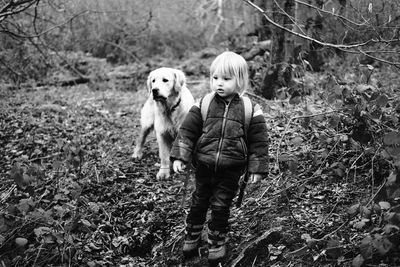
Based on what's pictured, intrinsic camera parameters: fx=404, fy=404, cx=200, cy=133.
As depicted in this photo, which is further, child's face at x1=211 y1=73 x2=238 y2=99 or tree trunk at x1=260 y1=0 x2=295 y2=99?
tree trunk at x1=260 y1=0 x2=295 y2=99

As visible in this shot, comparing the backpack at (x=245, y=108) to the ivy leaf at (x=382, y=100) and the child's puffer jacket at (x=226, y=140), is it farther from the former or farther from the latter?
the ivy leaf at (x=382, y=100)

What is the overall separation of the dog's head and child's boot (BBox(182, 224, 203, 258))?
7.10 feet

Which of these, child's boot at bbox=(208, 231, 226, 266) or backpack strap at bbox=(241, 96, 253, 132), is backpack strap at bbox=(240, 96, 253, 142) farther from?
child's boot at bbox=(208, 231, 226, 266)

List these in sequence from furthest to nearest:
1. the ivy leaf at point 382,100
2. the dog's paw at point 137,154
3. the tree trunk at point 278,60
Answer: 1. the tree trunk at point 278,60
2. the dog's paw at point 137,154
3. the ivy leaf at point 382,100

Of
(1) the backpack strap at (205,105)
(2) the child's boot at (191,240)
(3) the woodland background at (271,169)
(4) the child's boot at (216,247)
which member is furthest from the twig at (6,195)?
(1) the backpack strap at (205,105)

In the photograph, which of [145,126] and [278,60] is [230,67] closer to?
[145,126]

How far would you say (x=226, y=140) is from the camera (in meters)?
3.42

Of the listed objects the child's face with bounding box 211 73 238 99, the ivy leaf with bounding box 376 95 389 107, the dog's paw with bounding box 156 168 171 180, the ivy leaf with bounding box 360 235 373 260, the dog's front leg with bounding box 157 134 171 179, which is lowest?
the dog's paw with bounding box 156 168 171 180

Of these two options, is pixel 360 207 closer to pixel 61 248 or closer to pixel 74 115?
pixel 61 248

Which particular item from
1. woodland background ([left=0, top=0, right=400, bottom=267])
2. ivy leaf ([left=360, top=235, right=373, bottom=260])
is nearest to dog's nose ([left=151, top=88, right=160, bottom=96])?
woodland background ([left=0, top=0, right=400, bottom=267])

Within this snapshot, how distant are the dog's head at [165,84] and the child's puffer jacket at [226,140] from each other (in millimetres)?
1861

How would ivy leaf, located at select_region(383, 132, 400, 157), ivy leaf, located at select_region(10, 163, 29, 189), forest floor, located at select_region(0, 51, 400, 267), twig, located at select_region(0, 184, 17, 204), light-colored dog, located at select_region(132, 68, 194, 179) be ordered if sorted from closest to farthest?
1. ivy leaf, located at select_region(383, 132, 400, 157)
2. forest floor, located at select_region(0, 51, 400, 267)
3. ivy leaf, located at select_region(10, 163, 29, 189)
4. twig, located at select_region(0, 184, 17, 204)
5. light-colored dog, located at select_region(132, 68, 194, 179)

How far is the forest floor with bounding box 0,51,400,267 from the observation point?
3484 millimetres

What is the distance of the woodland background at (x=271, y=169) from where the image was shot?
343cm
